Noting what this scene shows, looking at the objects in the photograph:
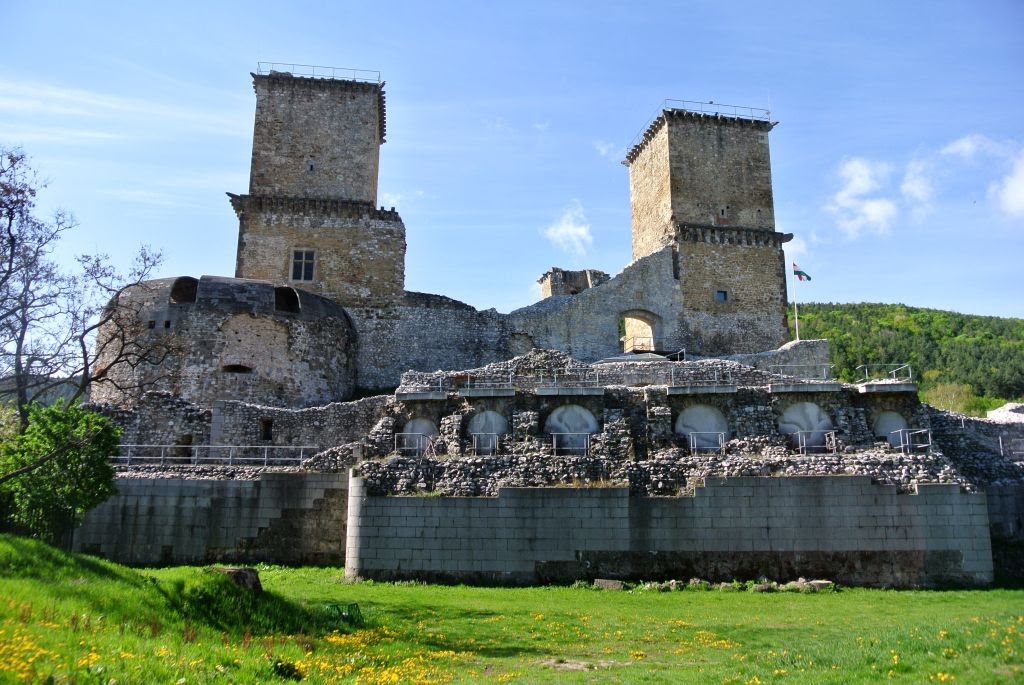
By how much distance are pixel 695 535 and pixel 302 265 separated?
76.9 ft

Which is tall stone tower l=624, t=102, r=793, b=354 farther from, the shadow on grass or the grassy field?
the shadow on grass

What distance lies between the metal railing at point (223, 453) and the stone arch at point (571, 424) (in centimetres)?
699

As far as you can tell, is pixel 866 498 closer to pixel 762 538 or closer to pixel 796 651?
pixel 762 538

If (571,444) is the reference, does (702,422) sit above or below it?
above

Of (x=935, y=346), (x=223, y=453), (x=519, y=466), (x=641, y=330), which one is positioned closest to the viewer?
(x=519, y=466)

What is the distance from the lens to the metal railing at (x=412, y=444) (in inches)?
821

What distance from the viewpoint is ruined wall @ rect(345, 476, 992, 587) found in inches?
701

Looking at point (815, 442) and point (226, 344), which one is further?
point (226, 344)

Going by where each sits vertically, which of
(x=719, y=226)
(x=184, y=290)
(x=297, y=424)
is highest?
(x=719, y=226)

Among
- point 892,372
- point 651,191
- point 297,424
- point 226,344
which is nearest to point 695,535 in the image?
point 892,372

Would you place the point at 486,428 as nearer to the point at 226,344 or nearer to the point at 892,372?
the point at 226,344

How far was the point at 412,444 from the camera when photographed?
70.4 ft

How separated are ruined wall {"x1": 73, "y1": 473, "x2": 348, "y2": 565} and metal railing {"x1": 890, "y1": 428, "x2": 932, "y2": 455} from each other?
1444 centimetres

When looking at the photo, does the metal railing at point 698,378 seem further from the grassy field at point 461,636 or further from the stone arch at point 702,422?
the grassy field at point 461,636
